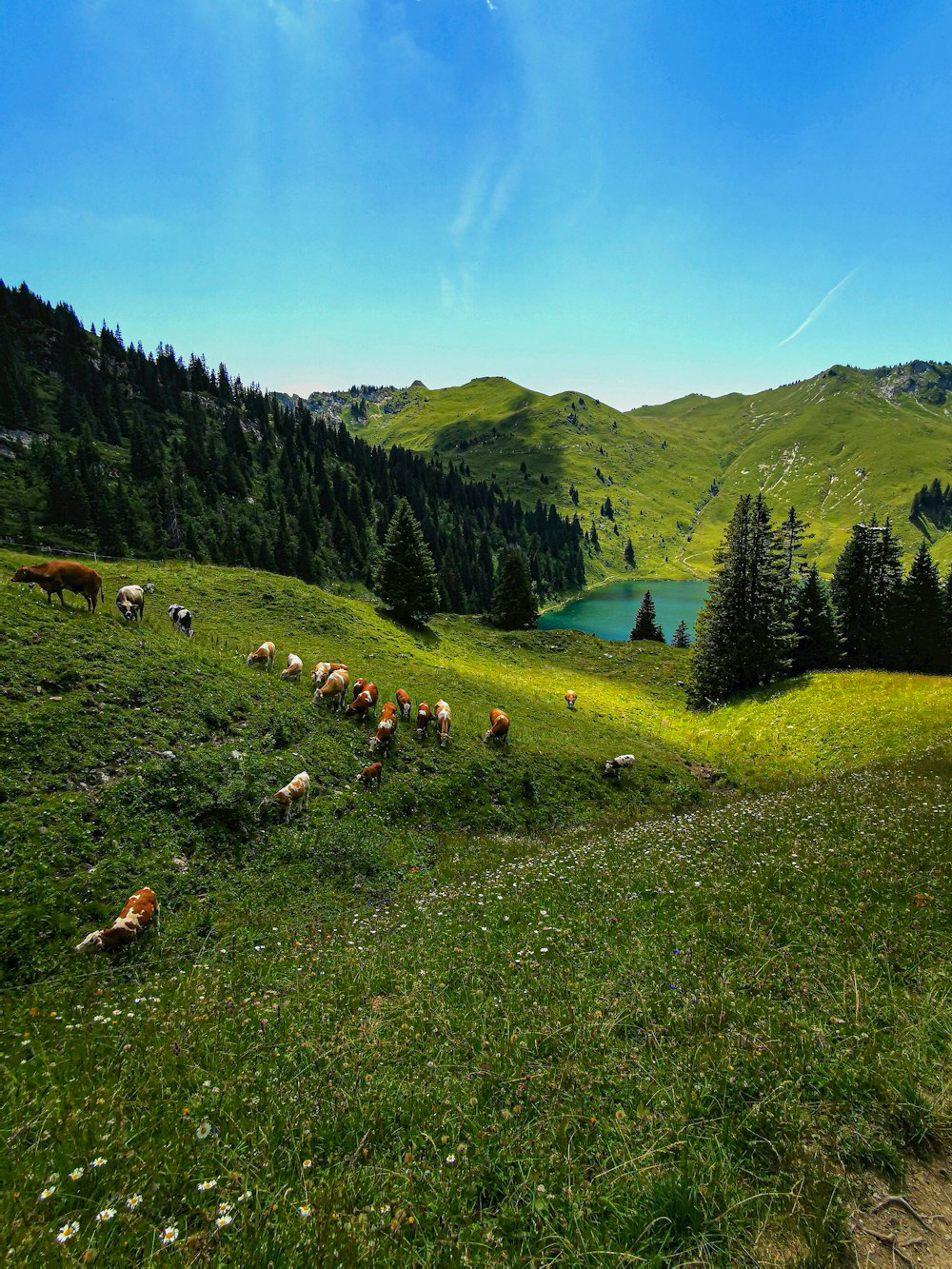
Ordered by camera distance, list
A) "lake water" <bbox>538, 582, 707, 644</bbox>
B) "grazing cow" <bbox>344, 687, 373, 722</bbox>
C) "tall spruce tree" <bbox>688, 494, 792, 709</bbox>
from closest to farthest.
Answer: "grazing cow" <bbox>344, 687, 373, 722</bbox>, "tall spruce tree" <bbox>688, 494, 792, 709</bbox>, "lake water" <bbox>538, 582, 707, 644</bbox>

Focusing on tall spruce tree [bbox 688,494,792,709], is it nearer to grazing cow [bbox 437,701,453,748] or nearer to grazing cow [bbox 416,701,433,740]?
grazing cow [bbox 437,701,453,748]

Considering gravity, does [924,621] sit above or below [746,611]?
below

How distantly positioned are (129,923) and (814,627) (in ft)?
185

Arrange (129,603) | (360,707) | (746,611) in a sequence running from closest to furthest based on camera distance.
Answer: (129,603), (360,707), (746,611)

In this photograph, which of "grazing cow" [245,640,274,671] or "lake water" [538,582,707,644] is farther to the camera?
"lake water" [538,582,707,644]

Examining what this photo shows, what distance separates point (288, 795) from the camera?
559 inches

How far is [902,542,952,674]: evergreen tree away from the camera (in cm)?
5100

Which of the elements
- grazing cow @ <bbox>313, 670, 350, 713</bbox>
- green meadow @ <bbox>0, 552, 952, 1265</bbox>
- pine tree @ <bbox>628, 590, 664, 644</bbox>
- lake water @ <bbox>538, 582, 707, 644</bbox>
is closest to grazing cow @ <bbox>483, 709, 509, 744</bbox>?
green meadow @ <bbox>0, 552, 952, 1265</bbox>

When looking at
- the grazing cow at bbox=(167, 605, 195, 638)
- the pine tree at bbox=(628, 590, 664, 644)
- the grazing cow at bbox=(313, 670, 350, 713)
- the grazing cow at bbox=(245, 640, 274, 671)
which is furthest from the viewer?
the pine tree at bbox=(628, 590, 664, 644)

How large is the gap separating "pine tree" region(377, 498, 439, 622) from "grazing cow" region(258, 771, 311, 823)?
126 feet

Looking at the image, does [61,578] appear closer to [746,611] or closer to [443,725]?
[443,725]

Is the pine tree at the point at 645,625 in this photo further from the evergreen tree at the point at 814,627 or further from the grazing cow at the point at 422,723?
the grazing cow at the point at 422,723

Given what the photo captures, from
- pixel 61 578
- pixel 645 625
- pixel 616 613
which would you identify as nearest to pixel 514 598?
pixel 645 625

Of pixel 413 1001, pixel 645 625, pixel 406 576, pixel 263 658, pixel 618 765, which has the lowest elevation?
pixel 618 765
